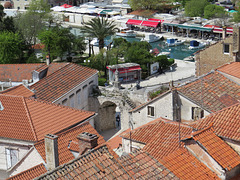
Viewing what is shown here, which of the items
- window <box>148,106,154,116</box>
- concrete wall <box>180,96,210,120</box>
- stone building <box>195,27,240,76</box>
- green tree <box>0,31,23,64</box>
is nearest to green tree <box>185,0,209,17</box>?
green tree <box>0,31,23,64</box>

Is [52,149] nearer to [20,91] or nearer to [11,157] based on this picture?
[11,157]

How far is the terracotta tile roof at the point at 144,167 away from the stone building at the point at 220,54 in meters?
21.6

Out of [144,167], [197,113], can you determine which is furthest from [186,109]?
[144,167]

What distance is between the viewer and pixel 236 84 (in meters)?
35.3

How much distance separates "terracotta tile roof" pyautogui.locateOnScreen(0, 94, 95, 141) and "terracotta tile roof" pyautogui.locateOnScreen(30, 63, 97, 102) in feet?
19.1

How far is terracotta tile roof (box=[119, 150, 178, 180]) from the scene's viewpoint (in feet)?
67.7

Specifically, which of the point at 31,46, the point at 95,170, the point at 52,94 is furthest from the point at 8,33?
the point at 95,170

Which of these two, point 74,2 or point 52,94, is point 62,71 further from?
point 74,2

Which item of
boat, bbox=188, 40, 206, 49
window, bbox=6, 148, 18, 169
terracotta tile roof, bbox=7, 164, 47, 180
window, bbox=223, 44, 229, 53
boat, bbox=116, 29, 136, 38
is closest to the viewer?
terracotta tile roof, bbox=7, 164, 47, 180

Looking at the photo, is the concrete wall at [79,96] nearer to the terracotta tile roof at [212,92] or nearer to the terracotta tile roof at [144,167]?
the terracotta tile roof at [212,92]

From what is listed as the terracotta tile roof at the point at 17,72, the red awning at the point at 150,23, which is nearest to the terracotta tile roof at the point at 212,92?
the terracotta tile roof at the point at 17,72

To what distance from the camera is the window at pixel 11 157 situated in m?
33.2

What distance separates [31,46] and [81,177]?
2777 inches

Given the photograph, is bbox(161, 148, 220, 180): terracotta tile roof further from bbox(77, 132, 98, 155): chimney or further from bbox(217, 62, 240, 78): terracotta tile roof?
bbox(217, 62, 240, 78): terracotta tile roof
